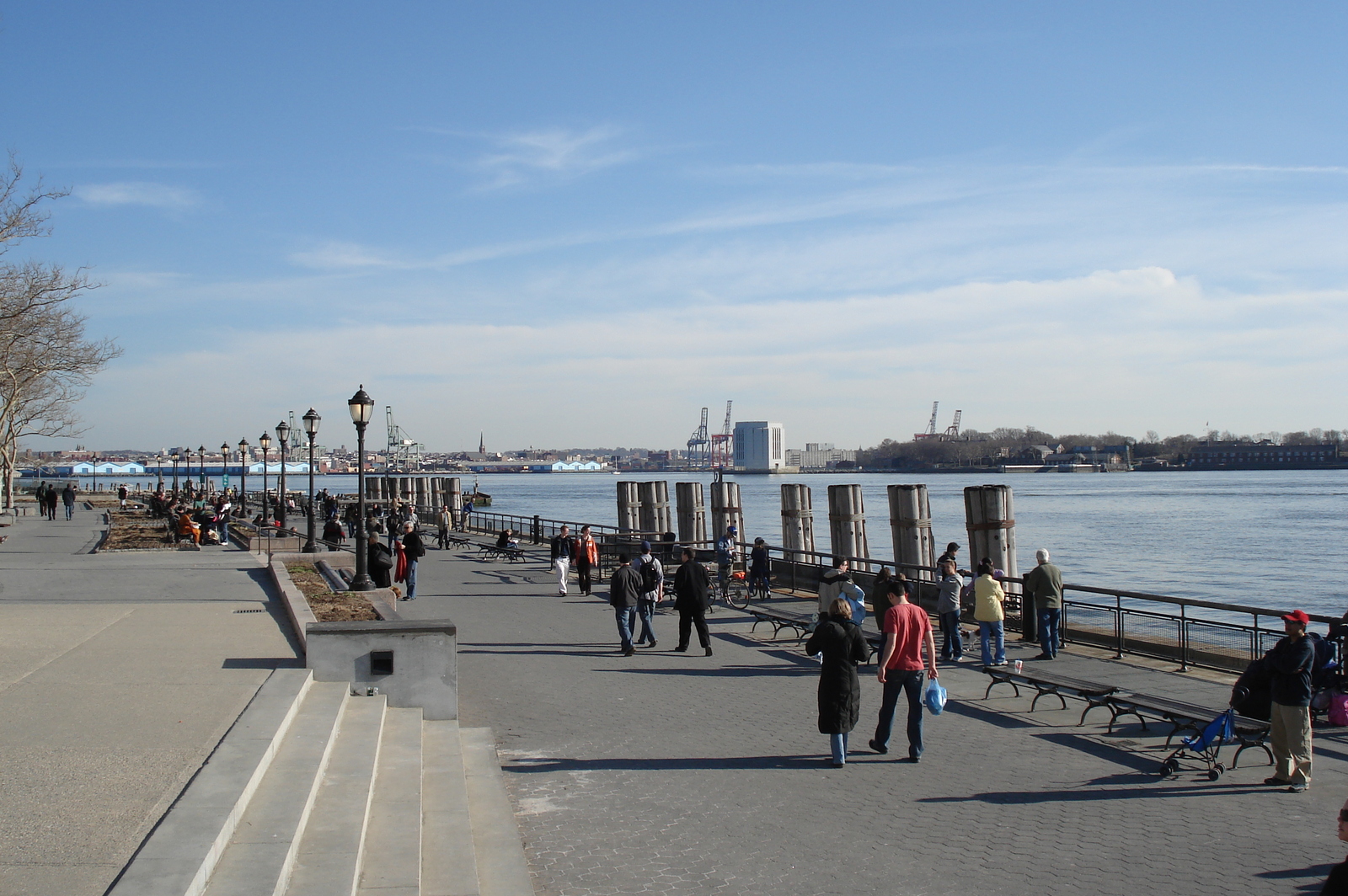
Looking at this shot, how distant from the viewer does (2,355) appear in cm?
3259

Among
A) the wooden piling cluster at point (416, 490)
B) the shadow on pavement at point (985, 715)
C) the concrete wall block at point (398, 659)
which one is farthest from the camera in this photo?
the wooden piling cluster at point (416, 490)

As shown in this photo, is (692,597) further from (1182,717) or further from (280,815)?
(280,815)

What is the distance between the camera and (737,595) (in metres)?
21.9

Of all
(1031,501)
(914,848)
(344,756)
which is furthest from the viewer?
(1031,501)

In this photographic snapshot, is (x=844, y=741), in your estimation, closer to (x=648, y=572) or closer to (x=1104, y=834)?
(x=1104, y=834)

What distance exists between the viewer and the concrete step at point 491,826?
6066 mm

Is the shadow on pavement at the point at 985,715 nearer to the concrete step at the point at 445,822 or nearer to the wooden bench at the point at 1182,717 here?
the wooden bench at the point at 1182,717

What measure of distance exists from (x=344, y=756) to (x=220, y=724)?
98 cm

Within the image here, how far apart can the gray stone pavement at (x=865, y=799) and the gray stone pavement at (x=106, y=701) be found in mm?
2288

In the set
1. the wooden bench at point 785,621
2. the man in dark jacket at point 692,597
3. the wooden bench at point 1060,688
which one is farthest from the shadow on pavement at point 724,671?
the wooden bench at point 1060,688

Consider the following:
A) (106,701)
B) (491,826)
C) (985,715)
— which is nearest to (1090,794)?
(985,715)

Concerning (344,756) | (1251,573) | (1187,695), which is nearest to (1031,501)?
(1251,573)

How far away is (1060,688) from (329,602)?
9.23 metres

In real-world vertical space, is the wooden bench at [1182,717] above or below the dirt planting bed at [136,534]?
below
